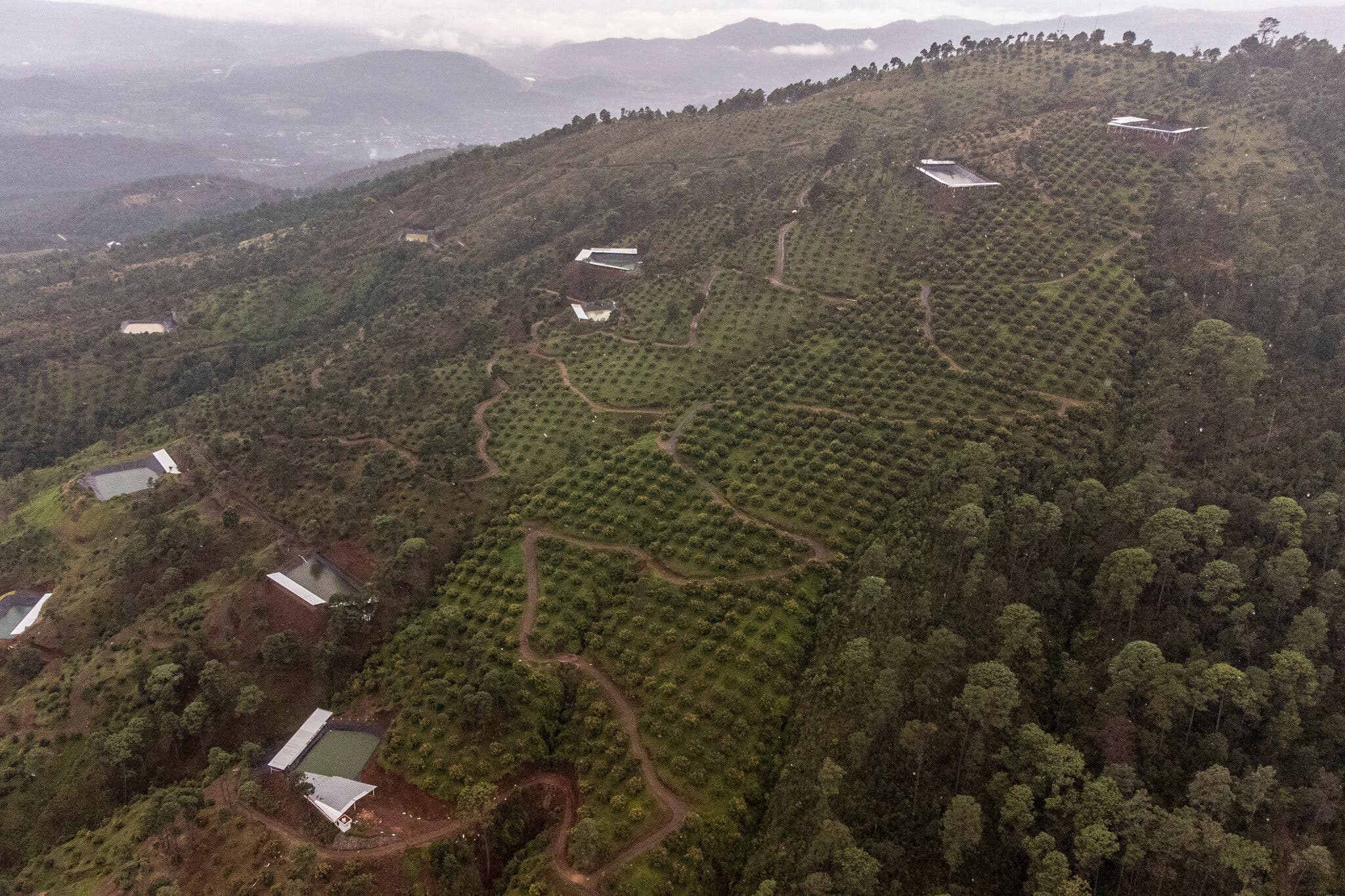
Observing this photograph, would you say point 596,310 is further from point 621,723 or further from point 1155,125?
point 1155,125

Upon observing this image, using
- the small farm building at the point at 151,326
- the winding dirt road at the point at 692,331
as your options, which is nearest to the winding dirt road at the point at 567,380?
the winding dirt road at the point at 692,331

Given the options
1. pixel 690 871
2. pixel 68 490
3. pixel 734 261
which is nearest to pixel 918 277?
pixel 734 261

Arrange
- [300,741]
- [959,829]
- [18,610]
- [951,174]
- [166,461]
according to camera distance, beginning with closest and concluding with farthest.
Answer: [959,829], [300,741], [18,610], [166,461], [951,174]

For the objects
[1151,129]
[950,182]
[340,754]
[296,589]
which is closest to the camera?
[340,754]

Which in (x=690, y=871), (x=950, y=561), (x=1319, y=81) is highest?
(x=1319, y=81)

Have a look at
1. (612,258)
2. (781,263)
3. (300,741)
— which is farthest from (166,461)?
(781,263)

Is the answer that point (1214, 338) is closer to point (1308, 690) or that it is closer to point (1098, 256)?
point (1098, 256)
